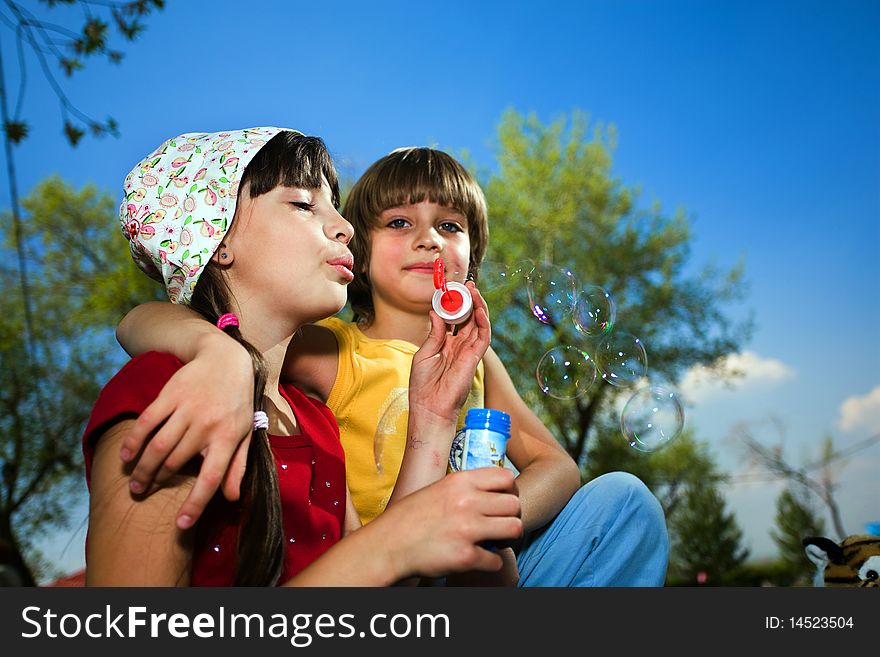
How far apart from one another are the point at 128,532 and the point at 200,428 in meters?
0.18

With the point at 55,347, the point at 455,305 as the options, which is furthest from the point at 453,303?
the point at 55,347

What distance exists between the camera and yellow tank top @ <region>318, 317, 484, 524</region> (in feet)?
6.01

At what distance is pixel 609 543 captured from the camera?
5.22 ft

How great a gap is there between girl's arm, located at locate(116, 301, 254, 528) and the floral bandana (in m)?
0.44

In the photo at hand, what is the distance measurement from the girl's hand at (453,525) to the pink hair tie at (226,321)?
0.58 meters

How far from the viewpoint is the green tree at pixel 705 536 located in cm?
1641

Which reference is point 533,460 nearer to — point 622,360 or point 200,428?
point 622,360

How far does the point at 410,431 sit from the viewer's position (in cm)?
147

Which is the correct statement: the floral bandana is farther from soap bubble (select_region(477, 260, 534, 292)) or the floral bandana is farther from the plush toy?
the plush toy

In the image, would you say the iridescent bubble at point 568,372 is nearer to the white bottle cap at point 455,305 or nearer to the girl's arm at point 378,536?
the white bottle cap at point 455,305
